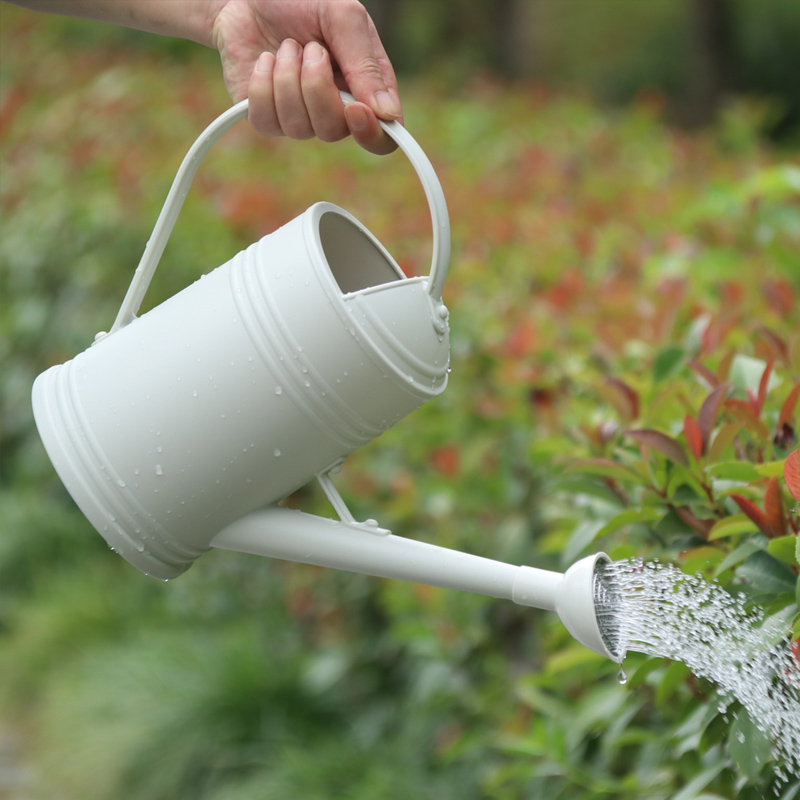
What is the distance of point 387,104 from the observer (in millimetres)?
1270

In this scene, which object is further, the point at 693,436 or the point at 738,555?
the point at 693,436

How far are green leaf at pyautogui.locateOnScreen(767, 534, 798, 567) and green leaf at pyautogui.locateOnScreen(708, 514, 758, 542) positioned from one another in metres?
0.05

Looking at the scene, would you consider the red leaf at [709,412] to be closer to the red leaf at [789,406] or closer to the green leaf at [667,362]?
the red leaf at [789,406]

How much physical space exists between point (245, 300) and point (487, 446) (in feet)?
4.39

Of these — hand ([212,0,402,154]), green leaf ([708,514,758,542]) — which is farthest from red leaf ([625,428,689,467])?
hand ([212,0,402,154])

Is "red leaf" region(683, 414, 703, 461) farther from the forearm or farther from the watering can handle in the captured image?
the forearm

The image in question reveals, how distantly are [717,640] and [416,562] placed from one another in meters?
0.37

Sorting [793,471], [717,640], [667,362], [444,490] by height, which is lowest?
[444,490]

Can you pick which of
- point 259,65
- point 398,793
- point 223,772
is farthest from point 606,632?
point 223,772

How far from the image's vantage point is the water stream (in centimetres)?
114

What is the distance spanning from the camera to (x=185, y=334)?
119 centimetres

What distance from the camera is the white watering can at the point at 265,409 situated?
3.76 ft

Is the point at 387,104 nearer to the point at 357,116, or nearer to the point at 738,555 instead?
the point at 357,116

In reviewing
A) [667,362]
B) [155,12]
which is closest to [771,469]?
[667,362]
